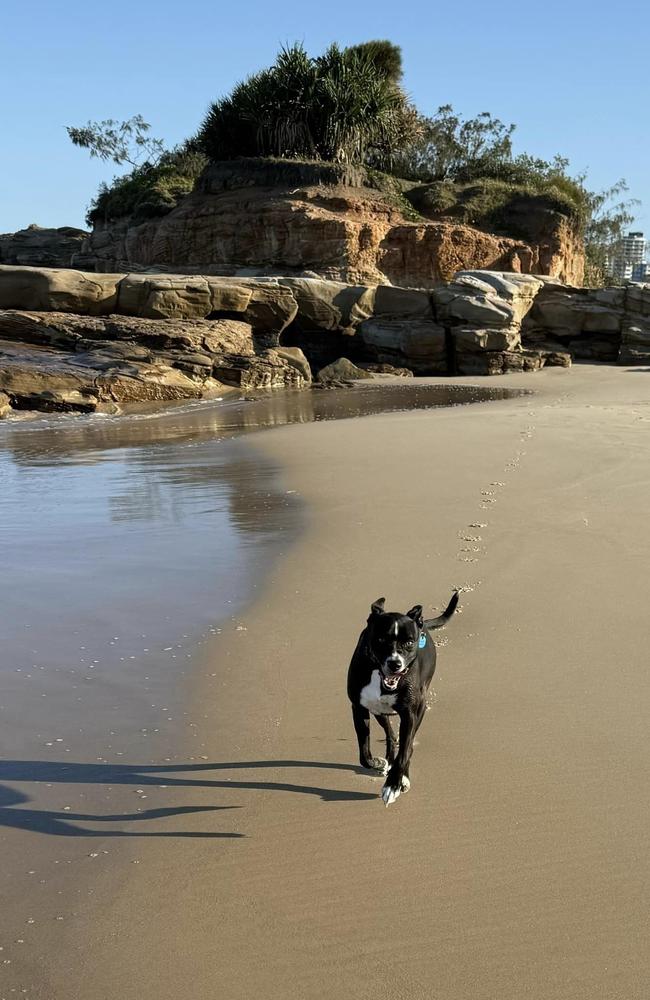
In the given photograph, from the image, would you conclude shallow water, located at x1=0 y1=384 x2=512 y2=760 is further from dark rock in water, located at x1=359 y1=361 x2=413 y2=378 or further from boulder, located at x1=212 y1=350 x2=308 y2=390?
dark rock in water, located at x1=359 y1=361 x2=413 y2=378

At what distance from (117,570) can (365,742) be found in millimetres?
3327

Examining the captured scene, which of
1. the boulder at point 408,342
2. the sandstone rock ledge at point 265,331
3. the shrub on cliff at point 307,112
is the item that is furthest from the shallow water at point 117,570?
the shrub on cliff at point 307,112

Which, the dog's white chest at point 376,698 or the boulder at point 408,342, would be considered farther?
the boulder at point 408,342

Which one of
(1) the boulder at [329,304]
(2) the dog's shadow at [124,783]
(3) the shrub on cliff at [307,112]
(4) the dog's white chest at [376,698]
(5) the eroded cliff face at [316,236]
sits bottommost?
(2) the dog's shadow at [124,783]

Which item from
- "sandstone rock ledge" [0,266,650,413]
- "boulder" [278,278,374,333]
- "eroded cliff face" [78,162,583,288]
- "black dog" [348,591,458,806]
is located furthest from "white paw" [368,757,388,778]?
"eroded cliff face" [78,162,583,288]

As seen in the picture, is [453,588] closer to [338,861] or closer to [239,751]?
[239,751]

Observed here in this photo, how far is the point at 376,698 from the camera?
3436 mm

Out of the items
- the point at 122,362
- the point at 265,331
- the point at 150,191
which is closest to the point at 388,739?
the point at 122,362

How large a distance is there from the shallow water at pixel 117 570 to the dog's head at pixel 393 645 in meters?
1.18

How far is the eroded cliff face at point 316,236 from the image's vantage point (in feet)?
101

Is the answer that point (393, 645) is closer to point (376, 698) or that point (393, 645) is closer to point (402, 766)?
point (376, 698)

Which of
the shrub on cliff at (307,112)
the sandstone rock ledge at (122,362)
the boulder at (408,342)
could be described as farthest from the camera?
the shrub on cliff at (307,112)

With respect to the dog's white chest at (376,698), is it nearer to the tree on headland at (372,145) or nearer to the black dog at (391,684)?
the black dog at (391,684)

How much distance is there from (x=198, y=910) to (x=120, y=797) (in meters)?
0.80
